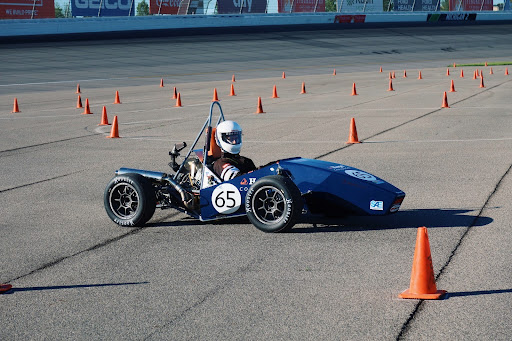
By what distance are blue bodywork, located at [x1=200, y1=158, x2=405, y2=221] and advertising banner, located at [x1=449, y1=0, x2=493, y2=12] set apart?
6446 cm

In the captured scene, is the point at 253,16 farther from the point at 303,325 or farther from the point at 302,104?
the point at 303,325

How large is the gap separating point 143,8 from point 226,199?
4503 cm

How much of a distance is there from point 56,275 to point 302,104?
1803 cm

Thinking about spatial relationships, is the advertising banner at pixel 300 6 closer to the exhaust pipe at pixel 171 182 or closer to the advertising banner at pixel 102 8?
the advertising banner at pixel 102 8

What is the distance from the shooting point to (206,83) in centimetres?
3572

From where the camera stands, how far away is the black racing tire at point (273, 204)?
291 inches

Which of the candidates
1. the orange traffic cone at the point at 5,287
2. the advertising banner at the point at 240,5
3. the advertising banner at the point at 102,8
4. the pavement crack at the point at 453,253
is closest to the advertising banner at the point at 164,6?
the advertising banner at the point at 102,8

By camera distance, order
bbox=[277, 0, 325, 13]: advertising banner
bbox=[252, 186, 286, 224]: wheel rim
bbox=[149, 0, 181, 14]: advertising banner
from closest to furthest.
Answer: bbox=[252, 186, 286, 224]: wheel rim, bbox=[149, 0, 181, 14]: advertising banner, bbox=[277, 0, 325, 13]: advertising banner

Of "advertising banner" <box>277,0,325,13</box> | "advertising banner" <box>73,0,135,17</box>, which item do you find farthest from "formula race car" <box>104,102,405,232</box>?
"advertising banner" <box>277,0,325,13</box>

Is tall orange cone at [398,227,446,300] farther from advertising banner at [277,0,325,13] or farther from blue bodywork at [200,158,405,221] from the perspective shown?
advertising banner at [277,0,325,13]

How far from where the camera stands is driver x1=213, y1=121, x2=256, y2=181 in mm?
8094

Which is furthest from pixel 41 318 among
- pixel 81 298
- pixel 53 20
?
pixel 53 20

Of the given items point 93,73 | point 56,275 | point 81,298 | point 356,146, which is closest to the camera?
point 81,298

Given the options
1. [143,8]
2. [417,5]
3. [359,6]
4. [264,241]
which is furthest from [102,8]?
[264,241]
